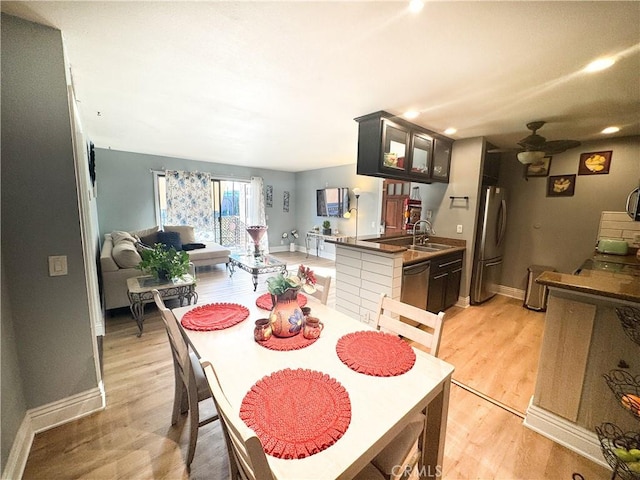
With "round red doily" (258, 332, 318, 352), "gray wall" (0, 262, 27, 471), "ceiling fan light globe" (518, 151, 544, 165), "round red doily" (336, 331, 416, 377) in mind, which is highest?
"ceiling fan light globe" (518, 151, 544, 165)

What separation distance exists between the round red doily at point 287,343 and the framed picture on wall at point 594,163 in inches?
174

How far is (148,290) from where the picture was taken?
2.80 meters

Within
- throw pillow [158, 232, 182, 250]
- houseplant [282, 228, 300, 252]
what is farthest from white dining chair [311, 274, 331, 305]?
houseplant [282, 228, 300, 252]

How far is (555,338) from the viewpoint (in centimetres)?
157

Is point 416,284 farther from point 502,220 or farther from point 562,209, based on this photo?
point 562,209

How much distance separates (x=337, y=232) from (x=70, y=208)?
17.2 ft

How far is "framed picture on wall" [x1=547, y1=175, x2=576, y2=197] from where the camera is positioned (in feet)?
11.5

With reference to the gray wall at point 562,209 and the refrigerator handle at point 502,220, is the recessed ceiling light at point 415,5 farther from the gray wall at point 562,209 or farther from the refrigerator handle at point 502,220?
the gray wall at point 562,209

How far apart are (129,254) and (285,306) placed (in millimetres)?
2838

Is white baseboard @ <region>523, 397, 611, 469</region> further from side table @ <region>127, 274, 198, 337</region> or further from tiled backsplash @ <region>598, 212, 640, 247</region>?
side table @ <region>127, 274, 198, 337</region>

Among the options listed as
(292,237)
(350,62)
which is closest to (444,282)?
(350,62)

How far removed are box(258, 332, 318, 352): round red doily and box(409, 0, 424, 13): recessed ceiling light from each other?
169 cm

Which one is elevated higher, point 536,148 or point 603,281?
point 536,148

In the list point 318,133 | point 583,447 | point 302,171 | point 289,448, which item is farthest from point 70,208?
point 302,171
